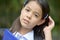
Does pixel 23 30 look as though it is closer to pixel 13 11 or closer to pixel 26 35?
pixel 26 35

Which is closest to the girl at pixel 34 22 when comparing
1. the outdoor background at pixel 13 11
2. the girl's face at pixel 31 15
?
the girl's face at pixel 31 15

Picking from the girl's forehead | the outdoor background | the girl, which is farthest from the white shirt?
the outdoor background

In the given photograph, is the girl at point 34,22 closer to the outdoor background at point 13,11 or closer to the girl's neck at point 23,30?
the girl's neck at point 23,30

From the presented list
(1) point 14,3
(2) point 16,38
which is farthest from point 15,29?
(1) point 14,3

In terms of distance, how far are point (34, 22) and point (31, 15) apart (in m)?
0.04

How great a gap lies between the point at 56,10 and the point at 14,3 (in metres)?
0.38

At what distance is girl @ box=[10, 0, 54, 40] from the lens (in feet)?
3.01

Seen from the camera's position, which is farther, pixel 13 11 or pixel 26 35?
pixel 13 11

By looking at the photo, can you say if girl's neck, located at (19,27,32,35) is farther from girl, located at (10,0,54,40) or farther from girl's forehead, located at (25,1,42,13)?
girl's forehead, located at (25,1,42,13)

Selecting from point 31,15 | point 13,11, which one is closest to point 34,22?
point 31,15

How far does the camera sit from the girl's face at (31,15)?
35.9 inches

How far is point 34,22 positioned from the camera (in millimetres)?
934

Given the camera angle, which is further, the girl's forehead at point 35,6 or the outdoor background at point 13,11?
the outdoor background at point 13,11

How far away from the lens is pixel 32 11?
913 millimetres
